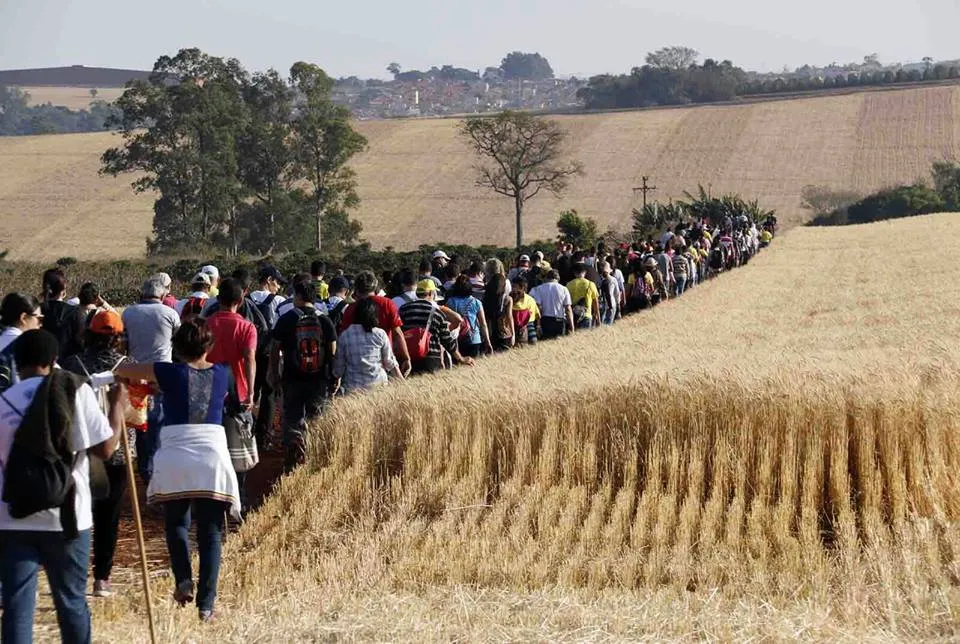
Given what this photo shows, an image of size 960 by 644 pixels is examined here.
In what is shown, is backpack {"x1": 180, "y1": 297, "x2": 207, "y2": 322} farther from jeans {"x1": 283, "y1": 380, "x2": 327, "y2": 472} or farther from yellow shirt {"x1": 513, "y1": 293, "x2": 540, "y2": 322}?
yellow shirt {"x1": 513, "y1": 293, "x2": 540, "y2": 322}

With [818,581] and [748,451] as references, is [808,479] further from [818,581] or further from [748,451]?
[818,581]

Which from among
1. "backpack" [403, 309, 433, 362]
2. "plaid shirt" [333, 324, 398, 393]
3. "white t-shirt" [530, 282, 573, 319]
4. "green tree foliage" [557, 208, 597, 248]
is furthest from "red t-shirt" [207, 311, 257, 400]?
"green tree foliage" [557, 208, 597, 248]

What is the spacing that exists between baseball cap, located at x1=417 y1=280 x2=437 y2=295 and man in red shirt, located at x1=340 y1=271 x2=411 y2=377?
113 cm

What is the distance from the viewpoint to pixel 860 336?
1844 centimetres

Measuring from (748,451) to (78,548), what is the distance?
5755 millimetres

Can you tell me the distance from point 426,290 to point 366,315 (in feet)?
7.28

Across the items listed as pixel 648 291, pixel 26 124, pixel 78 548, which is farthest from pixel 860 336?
pixel 26 124

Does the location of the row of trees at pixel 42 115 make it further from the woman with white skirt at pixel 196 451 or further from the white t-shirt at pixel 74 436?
the white t-shirt at pixel 74 436

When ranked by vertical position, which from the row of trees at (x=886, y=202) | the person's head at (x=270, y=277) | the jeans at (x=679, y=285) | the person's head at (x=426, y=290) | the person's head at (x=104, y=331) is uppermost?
the person's head at (x=104, y=331)

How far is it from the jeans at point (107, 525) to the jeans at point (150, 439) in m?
1.04

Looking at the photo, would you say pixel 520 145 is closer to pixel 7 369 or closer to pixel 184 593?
pixel 7 369

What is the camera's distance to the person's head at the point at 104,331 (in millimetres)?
9773

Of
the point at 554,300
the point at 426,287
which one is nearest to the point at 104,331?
the point at 426,287

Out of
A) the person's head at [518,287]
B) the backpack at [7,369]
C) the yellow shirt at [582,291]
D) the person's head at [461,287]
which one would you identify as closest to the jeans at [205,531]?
the backpack at [7,369]
